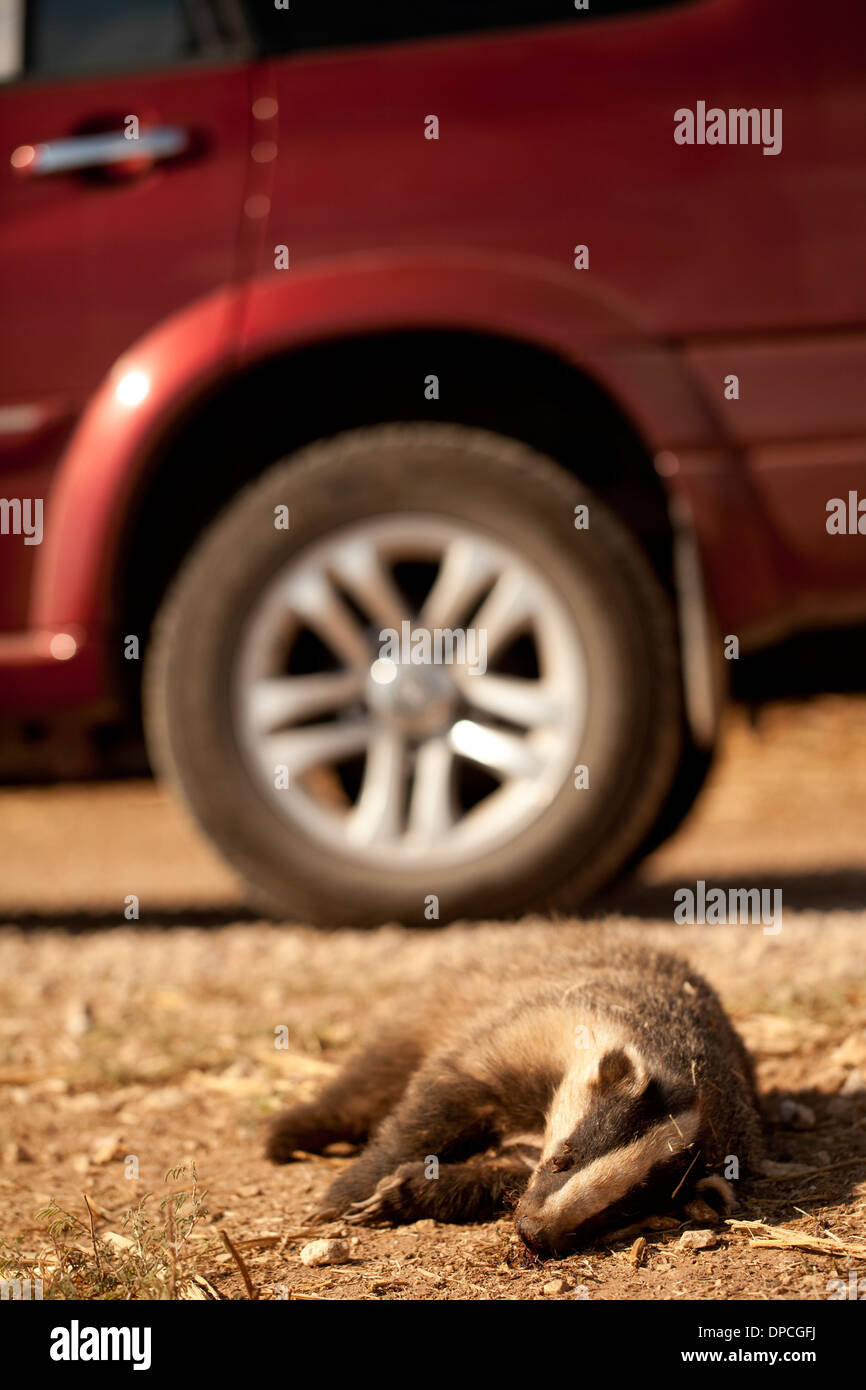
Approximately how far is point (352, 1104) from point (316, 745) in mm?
Answer: 1207

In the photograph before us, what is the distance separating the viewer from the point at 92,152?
3.87 m

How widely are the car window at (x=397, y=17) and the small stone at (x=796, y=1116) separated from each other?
2.55 meters

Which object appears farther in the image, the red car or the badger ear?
the red car

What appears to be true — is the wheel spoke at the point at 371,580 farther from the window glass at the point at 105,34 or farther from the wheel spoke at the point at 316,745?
the window glass at the point at 105,34

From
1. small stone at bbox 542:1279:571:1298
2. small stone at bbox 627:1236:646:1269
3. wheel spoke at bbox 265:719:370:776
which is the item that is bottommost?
small stone at bbox 542:1279:571:1298

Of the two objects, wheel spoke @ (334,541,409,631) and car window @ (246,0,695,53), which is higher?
car window @ (246,0,695,53)

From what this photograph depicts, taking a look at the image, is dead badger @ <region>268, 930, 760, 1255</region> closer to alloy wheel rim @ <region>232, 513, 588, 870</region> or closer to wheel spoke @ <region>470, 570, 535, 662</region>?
alloy wheel rim @ <region>232, 513, 588, 870</region>

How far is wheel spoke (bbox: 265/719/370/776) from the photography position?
3.91 meters

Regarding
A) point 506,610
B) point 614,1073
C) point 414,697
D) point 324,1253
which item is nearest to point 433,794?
point 414,697

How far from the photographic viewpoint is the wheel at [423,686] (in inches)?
151
